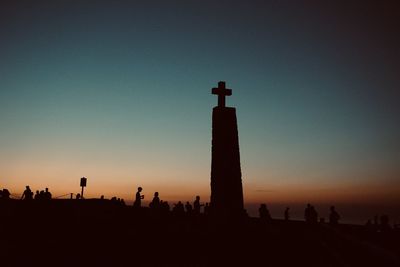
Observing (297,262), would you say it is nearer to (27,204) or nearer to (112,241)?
(112,241)

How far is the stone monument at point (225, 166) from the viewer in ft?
34.3

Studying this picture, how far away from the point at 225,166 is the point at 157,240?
6.40 metres

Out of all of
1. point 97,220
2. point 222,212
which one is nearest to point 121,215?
point 97,220

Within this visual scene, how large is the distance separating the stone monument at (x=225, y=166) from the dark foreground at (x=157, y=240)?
498 millimetres

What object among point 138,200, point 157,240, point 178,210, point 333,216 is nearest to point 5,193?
point 138,200

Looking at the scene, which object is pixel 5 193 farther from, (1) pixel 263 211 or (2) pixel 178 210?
(1) pixel 263 211

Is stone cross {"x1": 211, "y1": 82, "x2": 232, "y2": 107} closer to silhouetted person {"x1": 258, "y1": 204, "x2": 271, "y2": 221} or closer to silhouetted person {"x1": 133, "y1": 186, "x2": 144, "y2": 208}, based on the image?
silhouetted person {"x1": 258, "y1": 204, "x2": 271, "y2": 221}

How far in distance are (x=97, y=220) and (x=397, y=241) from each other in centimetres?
1332

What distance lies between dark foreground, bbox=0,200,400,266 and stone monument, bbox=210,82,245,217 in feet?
1.63

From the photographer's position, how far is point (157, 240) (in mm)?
15266

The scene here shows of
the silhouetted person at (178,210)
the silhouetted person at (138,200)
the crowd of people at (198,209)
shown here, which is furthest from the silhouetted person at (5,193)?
the silhouetted person at (178,210)

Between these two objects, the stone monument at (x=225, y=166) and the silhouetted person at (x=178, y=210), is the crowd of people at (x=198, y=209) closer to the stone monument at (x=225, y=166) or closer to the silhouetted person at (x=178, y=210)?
the silhouetted person at (x=178, y=210)

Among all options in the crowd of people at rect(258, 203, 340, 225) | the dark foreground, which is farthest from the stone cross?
the crowd of people at rect(258, 203, 340, 225)

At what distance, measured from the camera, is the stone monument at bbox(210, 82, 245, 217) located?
34.3ft
